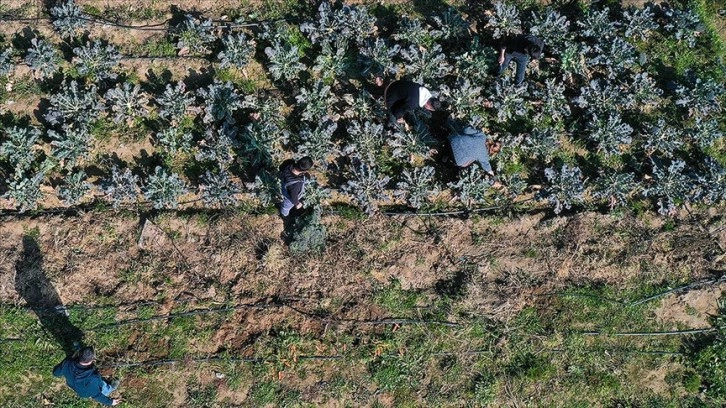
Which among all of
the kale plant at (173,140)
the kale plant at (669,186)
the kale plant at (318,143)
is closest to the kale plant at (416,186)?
the kale plant at (318,143)

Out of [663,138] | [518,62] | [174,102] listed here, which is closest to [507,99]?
[518,62]

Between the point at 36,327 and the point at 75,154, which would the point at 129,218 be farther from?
the point at 36,327

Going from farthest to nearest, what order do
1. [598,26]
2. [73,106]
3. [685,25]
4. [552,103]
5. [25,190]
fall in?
[685,25]
[598,26]
[552,103]
[73,106]
[25,190]

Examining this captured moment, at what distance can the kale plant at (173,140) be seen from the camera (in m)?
12.5

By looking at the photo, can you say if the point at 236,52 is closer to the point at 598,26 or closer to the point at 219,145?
the point at 219,145

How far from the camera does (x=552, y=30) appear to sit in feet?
43.2

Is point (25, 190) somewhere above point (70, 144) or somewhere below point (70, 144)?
below

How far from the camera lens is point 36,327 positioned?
39.8 ft

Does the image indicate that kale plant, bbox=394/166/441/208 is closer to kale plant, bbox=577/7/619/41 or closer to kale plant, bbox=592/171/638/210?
kale plant, bbox=592/171/638/210

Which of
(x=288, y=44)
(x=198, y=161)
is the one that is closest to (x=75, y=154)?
(x=198, y=161)

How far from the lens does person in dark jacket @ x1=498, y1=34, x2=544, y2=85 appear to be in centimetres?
1239

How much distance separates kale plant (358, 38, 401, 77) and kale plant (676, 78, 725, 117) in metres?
6.15

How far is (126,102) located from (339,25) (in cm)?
466

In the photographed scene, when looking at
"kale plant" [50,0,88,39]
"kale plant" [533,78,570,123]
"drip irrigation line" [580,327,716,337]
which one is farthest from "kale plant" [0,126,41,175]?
"drip irrigation line" [580,327,716,337]
